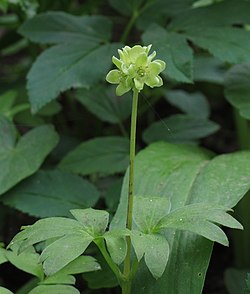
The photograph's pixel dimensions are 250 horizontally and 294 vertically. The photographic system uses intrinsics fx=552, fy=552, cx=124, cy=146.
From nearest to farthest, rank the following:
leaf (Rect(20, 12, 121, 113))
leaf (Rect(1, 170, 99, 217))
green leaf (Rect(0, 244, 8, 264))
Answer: green leaf (Rect(0, 244, 8, 264))
leaf (Rect(1, 170, 99, 217))
leaf (Rect(20, 12, 121, 113))

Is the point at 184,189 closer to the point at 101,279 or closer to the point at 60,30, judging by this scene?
the point at 101,279

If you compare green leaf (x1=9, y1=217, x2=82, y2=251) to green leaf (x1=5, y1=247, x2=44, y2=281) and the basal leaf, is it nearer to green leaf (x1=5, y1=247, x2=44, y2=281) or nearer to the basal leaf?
green leaf (x1=5, y1=247, x2=44, y2=281)

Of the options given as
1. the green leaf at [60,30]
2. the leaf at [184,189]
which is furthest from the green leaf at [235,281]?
the green leaf at [60,30]

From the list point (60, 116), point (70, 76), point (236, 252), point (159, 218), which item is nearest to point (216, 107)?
point (60, 116)

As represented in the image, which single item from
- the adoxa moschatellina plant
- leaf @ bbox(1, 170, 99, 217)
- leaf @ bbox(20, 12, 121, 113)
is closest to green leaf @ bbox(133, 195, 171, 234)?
the adoxa moschatellina plant

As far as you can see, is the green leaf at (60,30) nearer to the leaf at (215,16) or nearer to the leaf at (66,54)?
the leaf at (66,54)

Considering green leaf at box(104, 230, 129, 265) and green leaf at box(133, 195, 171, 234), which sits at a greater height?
green leaf at box(104, 230, 129, 265)

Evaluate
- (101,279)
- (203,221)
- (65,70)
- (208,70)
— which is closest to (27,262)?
(101,279)
